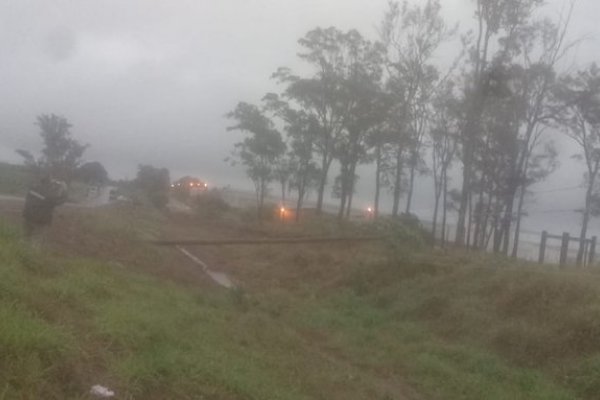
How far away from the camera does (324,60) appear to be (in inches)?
1502

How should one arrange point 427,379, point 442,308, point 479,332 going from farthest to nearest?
1. point 442,308
2. point 479,332
3. point 427,379

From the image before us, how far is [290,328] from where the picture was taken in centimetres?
1502

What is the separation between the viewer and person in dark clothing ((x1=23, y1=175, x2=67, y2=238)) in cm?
1342

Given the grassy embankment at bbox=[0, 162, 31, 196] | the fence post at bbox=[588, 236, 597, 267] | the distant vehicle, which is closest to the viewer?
the fence post at bbox=[588, 236, 597, 267]

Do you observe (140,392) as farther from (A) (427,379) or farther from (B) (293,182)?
(B) (293,182)

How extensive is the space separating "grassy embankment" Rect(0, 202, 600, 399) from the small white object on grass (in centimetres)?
8

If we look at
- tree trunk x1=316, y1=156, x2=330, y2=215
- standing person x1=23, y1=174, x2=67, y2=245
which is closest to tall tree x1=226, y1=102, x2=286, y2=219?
tree trunk x1=316, y1=156, x2=330, y2=215

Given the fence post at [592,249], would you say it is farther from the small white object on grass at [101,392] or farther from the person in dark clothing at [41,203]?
the small white object on grass at [101,392]

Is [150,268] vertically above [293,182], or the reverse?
[293,182]

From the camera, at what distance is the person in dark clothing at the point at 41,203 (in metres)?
13.4

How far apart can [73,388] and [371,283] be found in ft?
46.4

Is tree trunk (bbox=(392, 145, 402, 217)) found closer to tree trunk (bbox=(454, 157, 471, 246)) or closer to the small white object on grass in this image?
tree trunk (bbox=(454, 157, 471, 246))

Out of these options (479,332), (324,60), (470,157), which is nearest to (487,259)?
(479,332)

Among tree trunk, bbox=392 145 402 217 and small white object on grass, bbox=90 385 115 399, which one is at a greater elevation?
tree trunk, bbox=392 145 402 217
